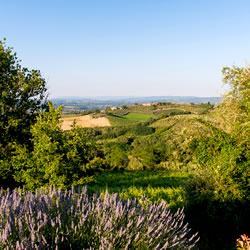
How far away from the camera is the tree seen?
29.5ft

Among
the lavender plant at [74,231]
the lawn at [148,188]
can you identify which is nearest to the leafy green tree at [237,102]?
the lawn at [148,188]

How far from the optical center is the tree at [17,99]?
8.98m

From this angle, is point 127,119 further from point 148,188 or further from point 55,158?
point 55,158

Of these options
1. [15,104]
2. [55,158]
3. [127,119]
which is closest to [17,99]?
[15,104]

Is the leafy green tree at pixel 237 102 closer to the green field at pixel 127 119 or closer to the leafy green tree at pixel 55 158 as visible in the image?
the leafy green tree at pixel 55 158

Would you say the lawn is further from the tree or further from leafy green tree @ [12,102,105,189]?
the tree

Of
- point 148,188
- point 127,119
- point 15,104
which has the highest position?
point 15,104

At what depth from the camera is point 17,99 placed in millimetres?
9578

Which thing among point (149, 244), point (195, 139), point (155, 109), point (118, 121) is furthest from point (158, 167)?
point (155, 109)

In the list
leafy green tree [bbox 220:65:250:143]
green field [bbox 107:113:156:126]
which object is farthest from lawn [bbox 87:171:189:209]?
green field [bbox 107:113:156:126]

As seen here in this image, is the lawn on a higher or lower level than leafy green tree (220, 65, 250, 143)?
lower

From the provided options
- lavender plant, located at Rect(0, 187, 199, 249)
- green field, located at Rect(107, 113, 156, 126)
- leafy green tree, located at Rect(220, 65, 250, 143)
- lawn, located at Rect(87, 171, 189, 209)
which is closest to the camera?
lavender plant, located at Rect(0, 187, 199, 249)

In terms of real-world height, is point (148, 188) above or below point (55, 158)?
below

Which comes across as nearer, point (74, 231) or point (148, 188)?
point (74, 231)
